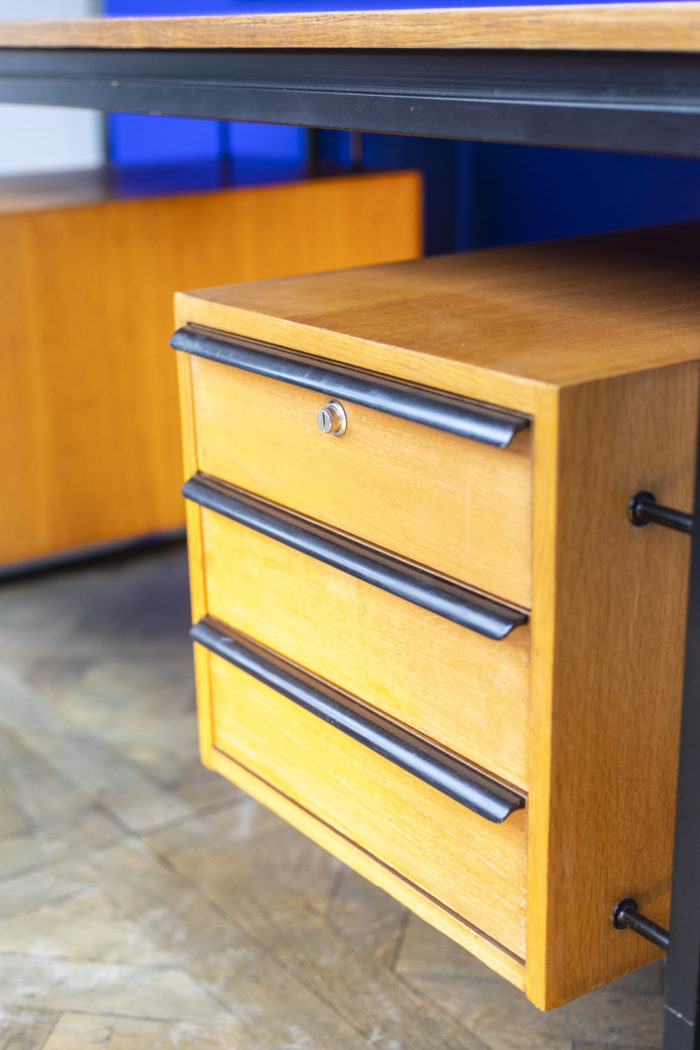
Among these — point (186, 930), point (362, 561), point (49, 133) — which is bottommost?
point (186, 930)

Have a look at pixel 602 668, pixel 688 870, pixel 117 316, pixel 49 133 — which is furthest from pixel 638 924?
pixel 49 133

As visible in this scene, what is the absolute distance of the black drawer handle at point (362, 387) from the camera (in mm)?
694

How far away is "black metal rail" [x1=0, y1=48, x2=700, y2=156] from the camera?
0.63 metres

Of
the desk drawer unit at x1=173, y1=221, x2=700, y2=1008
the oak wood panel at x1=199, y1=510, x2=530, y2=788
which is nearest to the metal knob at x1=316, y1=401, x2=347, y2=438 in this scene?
the desk drawer unit at x1=173, y1=221, x2=700, y2=1008

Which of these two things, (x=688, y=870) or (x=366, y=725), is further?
(x=366, y=725)

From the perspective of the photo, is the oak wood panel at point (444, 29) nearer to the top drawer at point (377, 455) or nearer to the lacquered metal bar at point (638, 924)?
the top drawer at point (377, 455)

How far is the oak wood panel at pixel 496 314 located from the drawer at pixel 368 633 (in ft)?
0.44

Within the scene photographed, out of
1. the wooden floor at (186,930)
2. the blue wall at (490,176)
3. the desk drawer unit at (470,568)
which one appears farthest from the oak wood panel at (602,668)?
the blue wall at (490,176)

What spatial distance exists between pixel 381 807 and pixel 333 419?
279 millimetres

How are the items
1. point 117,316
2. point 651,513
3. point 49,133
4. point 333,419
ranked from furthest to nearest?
1. point 49,133
2. point 117,316
3. point 333,419
4. point 651,513

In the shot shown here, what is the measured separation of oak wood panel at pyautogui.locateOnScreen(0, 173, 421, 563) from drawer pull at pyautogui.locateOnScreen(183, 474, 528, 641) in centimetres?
88

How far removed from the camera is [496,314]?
2.69ft

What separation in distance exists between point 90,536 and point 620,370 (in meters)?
1.37

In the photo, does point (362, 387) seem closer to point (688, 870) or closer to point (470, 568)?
point (470, 568)
